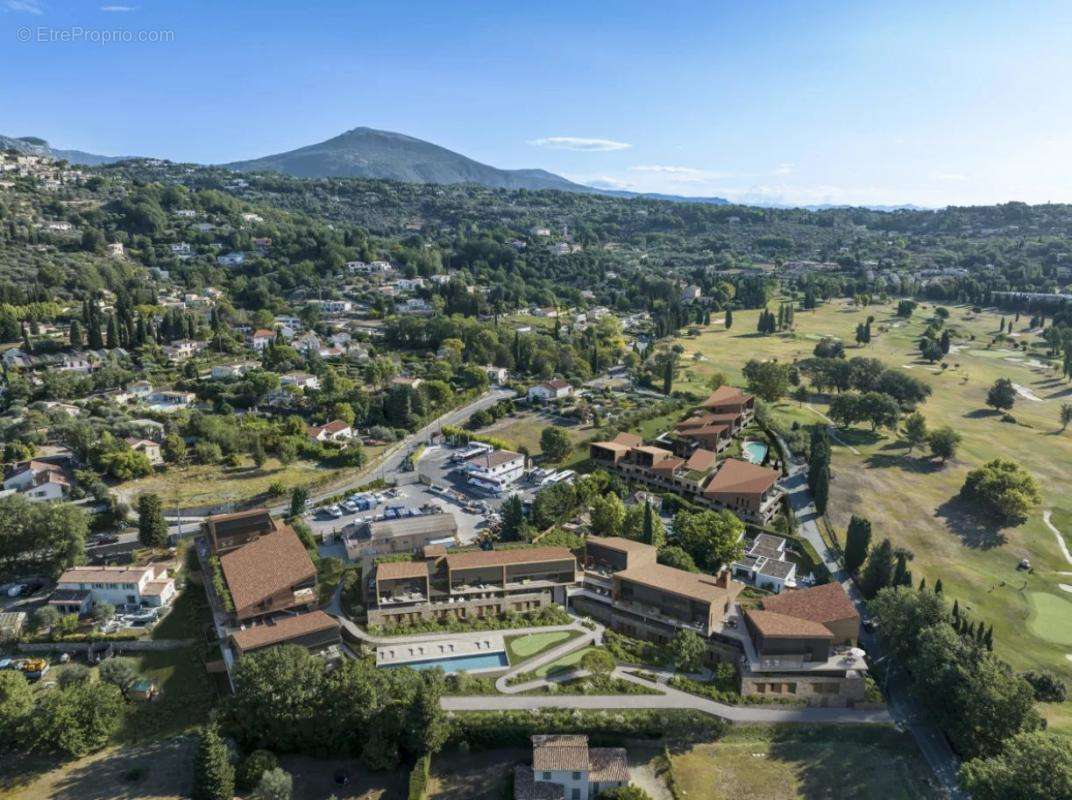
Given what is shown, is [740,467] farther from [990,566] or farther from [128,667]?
[128,667]

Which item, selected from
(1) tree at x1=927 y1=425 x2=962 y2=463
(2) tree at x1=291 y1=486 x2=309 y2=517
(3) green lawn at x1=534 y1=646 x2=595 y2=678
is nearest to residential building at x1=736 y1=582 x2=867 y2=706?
(3) green lawn at x1=534 y1=646 x2=595 y2=678

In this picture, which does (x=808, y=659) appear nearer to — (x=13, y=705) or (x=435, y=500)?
(x=435, y=500)

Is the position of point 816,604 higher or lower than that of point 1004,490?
higher

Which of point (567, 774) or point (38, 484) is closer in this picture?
point (567, 774)

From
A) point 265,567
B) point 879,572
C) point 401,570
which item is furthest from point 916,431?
point 265,567

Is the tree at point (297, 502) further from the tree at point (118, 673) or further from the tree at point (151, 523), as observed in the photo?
the tree at point (118, 673)

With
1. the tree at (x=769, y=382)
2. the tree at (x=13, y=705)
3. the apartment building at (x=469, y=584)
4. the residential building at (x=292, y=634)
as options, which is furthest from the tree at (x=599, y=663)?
the tree at (x=769, y=382)
